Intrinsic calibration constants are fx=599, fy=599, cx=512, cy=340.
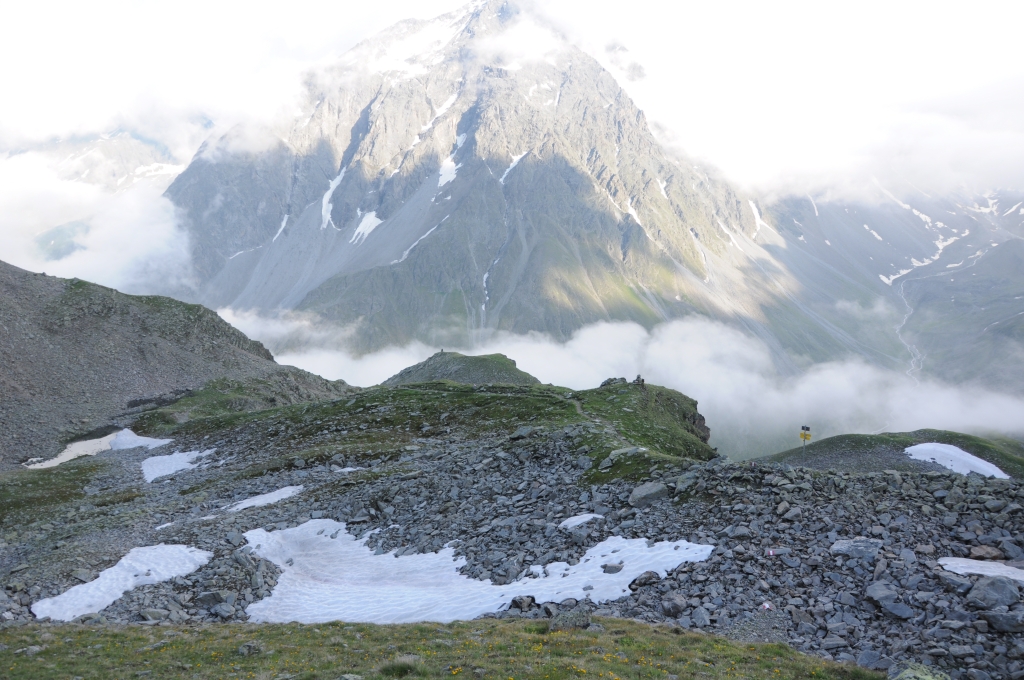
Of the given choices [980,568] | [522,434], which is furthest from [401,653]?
[522,434]

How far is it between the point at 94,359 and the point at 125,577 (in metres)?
99.1

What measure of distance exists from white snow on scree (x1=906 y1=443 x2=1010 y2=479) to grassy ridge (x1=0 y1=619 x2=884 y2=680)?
93756mm

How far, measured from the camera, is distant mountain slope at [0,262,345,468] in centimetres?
9431

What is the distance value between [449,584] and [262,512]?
60.6 ft

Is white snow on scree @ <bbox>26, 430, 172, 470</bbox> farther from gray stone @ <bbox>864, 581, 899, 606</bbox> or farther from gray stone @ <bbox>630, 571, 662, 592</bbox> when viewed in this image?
gray stone @ <bbox>864, 581, 899, 606</bbox>

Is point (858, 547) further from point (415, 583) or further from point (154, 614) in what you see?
point (154, 614)

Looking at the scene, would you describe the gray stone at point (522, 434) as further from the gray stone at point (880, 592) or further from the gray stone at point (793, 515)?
the gray stone at point (880, 592)

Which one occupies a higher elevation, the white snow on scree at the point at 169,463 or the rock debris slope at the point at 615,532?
the white snow on scree at the point at 169,463

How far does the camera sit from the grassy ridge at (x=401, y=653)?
17.1 m

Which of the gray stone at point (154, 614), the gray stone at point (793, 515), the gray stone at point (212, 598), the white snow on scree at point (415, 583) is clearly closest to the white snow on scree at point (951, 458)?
the gray stone at point (793, 515)

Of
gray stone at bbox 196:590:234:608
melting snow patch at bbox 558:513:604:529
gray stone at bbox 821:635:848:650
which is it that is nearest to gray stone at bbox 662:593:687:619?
gray stone at bbox 821:635:848:650

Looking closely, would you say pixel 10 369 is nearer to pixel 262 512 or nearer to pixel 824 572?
pixel 262 512

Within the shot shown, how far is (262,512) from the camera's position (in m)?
40.1

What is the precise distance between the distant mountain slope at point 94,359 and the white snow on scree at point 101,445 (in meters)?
3.65
